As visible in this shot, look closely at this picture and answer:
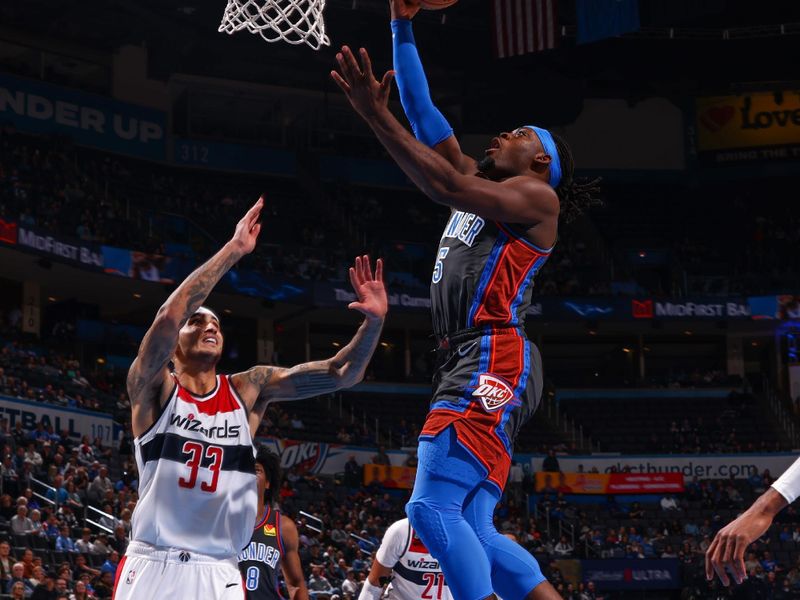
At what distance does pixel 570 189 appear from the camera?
6.05 m

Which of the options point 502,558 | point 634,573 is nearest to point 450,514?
point 502,558

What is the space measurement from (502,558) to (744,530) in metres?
1.48

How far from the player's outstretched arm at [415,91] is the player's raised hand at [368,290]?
0.77 m

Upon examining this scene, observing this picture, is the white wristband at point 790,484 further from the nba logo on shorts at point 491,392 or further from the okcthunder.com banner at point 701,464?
the okcthunder.com banner at point 701,464

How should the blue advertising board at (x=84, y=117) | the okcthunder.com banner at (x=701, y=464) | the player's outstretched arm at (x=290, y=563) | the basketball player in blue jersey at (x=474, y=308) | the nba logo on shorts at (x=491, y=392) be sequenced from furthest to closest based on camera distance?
the okcthunder.com banner at (x=701, y=464) → the blue advertising board at (x=84, y=117) → the player's outstretched arm at (x=290, y=563) → the nba logo on shorts at (x=491, y=392) → the basketball player in blue jersey at (x=474, y=308)

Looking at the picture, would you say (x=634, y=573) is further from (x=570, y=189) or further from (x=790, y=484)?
(x=790, y=484)

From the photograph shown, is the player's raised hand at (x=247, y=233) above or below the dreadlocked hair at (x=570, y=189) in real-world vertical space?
below

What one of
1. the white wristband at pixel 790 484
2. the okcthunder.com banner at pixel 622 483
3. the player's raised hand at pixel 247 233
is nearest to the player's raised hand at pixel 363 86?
the player's raised hand at pixel 247 233

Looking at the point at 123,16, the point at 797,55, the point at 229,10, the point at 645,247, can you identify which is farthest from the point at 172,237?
the point at 229,10

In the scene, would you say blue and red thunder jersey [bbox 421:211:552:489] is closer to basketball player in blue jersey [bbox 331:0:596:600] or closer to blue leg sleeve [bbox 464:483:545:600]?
basketball player in blue jersey [bbox 331:0:596:600]

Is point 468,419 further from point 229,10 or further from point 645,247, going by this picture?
point 645,247

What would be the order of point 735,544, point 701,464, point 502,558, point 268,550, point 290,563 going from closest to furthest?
point 735,544
point 502,558
point 268,550
point 290,563
point 701,464

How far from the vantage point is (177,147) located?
40.1 metres

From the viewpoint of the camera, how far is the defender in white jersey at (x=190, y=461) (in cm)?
591
